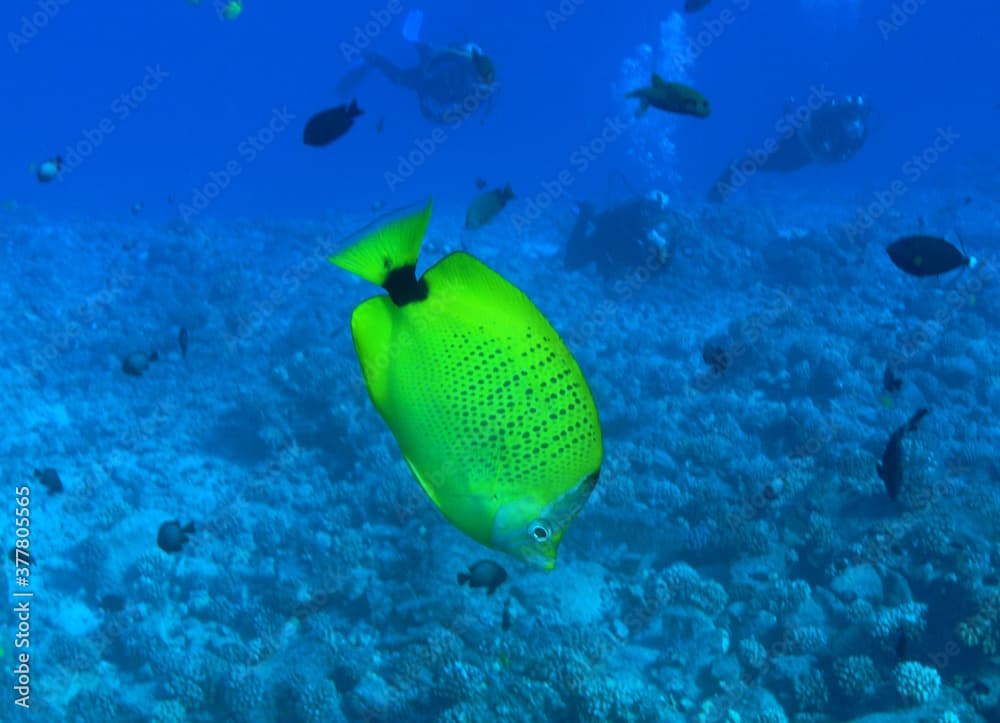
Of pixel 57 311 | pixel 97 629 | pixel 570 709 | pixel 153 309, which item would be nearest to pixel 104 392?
pixel 153 309

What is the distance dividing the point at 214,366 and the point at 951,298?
14489 millimetres

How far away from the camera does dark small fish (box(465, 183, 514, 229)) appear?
6930 mm

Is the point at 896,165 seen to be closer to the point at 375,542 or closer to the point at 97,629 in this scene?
the point at 375,542

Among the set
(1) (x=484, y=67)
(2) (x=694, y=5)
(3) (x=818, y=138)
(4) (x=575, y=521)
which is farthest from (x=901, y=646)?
(3) (x=818, y=138)

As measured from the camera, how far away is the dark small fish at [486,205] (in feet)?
22.7

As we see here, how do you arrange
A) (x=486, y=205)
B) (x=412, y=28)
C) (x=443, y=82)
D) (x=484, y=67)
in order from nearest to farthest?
(x=486, y=205), (x=484, y=67), (x=443, y=82), (x=412, y=28)

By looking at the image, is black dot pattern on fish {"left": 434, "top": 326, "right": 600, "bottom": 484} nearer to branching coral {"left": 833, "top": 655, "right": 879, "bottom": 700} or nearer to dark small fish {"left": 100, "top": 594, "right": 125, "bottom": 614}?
branching coral {"left": 833, "top": 655, "right": 879, "bottom": 700}

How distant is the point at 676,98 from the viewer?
4832 millimetres

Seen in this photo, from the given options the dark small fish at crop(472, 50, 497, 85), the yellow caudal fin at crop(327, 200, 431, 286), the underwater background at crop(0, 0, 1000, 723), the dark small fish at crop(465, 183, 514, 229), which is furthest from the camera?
the dark small fish at crop(472, 50, 497, 85)

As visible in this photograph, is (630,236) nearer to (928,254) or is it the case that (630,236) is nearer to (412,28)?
(928,254)

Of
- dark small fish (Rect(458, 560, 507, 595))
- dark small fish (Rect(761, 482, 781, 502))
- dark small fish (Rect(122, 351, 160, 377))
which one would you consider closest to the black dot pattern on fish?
dark small fish (Rect(458, 560, 507, 595))

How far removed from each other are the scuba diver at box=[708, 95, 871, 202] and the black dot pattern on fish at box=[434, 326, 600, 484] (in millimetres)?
17757

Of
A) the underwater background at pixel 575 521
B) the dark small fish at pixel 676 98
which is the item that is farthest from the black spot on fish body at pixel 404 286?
the dark small fish at pixel 676 98

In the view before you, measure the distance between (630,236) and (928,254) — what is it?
30.3ft
